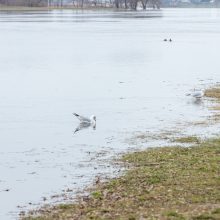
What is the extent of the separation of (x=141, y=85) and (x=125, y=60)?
1249 cm

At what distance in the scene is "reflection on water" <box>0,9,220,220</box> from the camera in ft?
46.4

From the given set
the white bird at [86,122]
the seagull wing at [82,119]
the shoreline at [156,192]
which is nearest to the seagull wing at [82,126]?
the white bird at [86,122]

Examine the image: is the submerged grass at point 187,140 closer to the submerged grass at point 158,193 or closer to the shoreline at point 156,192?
the shoreline at point 156,192

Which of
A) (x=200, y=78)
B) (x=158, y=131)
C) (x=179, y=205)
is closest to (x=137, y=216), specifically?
(x=179, y=205)

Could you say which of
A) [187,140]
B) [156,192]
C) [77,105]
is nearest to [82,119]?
[77,105]

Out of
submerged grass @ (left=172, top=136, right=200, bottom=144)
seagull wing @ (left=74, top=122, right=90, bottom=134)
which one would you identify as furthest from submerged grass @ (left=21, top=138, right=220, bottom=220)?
seagull wing @ (left=74, top=122, right=90, bottom=134)

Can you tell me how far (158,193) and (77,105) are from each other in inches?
503

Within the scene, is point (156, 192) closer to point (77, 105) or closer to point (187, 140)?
point (187, 140)

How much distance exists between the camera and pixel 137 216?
33.7ft

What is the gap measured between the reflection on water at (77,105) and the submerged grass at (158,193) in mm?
753

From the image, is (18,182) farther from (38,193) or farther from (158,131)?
(158,131)

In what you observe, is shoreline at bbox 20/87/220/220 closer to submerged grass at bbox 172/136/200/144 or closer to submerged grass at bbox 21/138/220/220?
submerged grass at bbox 21/138/220/220

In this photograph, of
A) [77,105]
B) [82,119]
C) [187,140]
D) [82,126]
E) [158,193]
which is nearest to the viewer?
[158,193]

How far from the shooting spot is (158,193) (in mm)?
11703
